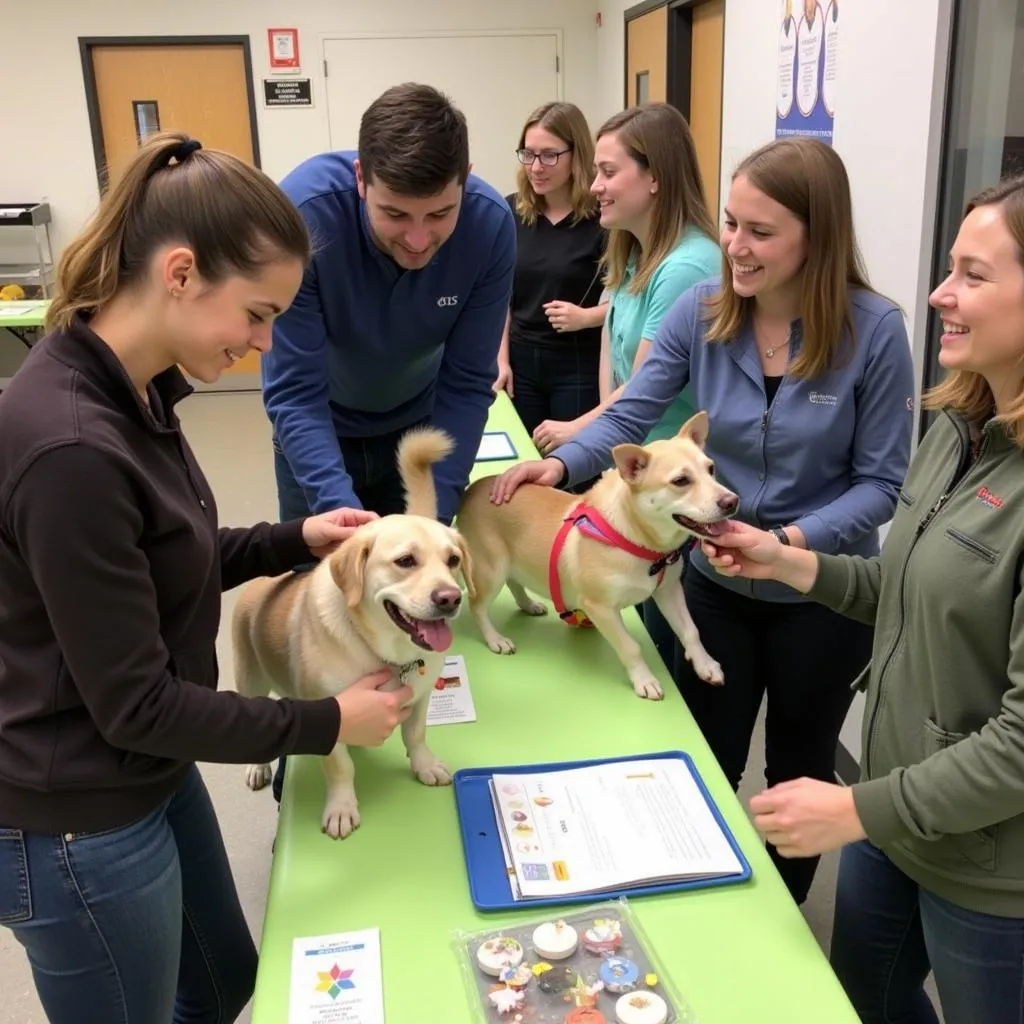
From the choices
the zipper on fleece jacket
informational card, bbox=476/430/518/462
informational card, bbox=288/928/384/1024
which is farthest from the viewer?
informational card, bbox=476/430/518/462

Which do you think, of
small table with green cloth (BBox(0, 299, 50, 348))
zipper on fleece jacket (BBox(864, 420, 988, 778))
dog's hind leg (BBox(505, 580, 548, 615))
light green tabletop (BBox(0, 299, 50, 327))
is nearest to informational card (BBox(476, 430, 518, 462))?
dog's hind leg (BBox(505, 580, 548, 615))

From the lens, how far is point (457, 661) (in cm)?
180

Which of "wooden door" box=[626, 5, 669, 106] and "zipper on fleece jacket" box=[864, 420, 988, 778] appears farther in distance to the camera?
"wooden door" box=[626, 5, 669, 106]

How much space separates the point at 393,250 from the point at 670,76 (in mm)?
3861

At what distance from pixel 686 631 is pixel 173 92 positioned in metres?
6.62

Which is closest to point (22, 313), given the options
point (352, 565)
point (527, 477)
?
point (527, 477)

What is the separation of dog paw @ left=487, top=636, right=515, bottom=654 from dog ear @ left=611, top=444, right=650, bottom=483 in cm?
41

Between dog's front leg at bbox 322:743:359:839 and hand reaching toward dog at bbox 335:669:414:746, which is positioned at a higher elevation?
hand reaching toward dog at bbox 335:669:414:746

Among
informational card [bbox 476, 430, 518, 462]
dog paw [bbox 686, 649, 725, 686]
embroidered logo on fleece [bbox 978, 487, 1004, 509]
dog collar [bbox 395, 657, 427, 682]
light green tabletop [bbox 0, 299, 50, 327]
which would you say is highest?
embroidered logo on fleece [bbox 978, 487, 1004, 509]

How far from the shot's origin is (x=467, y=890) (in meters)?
1.19

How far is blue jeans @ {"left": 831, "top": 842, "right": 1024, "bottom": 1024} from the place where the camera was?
1.09 m

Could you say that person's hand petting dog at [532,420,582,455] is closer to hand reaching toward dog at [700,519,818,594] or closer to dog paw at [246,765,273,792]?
hand reaching toward dog at [700,519,818,594]

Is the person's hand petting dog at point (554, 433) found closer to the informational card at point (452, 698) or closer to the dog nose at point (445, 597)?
the informational card at point (452, 698)

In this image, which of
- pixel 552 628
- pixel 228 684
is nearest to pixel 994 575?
pixel 552 628
